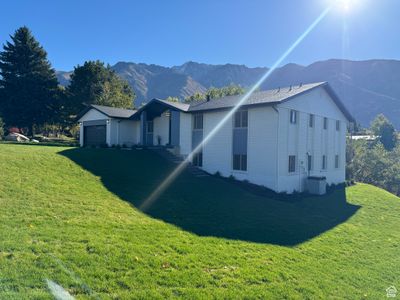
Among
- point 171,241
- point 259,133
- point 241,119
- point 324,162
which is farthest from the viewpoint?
point 324,162

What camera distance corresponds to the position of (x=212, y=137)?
22453 mm

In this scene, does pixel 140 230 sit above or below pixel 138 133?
below

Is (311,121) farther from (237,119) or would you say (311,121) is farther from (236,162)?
(236,162)

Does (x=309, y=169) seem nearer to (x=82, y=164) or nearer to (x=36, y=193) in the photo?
(x=82, y=164)

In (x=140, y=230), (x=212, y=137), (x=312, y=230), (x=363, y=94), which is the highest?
(x=363, y=94)

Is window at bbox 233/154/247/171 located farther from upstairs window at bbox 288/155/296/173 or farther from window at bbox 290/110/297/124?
window at bbox 290/110/297/124

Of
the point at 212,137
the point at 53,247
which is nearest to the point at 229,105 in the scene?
the point at 212,137

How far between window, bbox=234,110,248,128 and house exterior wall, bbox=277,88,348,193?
2485 millimetres

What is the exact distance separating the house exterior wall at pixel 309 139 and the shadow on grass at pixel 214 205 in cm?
203

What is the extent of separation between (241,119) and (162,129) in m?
8.41

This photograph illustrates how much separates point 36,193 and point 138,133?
18.6 metres

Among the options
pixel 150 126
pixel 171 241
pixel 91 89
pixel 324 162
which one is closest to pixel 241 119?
pixel 324 162

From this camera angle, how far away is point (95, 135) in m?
29.5

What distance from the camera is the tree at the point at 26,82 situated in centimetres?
3947
